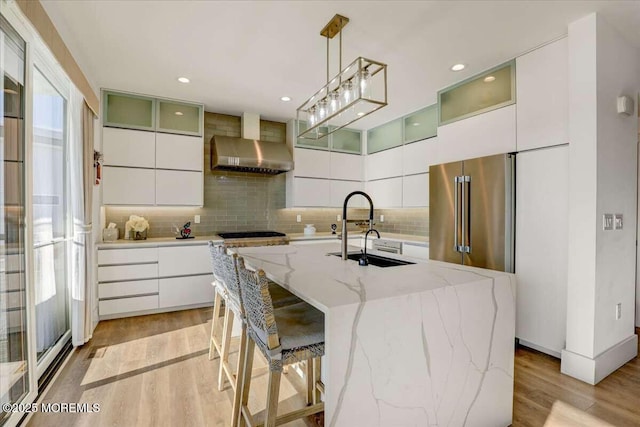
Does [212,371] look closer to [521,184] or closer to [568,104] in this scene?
[521,184]

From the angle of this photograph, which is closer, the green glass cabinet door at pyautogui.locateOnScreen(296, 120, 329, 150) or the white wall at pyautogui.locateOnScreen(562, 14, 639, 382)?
the white wall at pyautogui.locateOnScreen(562, 14, 639, 382)

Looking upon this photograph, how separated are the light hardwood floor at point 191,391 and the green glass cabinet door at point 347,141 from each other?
11.3 feet

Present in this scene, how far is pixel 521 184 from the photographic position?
2701mm

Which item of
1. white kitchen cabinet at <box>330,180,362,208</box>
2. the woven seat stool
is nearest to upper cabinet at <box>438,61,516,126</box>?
white kitchen cabinet at <box>330,180,362,208</box>

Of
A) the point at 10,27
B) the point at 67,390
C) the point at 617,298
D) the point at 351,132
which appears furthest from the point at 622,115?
the point at 67,390

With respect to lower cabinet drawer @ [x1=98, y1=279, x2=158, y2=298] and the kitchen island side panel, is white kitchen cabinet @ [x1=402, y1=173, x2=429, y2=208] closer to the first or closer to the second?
the kitchen island side panel

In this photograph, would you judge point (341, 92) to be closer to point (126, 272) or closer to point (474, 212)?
point (474, 212)

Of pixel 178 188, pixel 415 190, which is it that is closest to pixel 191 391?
pixel 178 188

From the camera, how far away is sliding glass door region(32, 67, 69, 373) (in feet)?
7.06

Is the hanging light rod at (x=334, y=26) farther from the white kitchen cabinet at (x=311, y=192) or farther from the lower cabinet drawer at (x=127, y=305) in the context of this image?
the lower cabinet drawer at (x=127, y=305)

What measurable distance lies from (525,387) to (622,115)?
2261 millimetres

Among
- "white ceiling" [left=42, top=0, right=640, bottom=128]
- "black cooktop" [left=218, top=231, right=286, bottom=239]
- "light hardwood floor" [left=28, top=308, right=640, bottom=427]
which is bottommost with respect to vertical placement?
"light hardwood floor" [left=28, top=308, right=640, bottom=427]

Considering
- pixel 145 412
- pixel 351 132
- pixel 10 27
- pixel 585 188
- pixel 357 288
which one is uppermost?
pixel 351 132

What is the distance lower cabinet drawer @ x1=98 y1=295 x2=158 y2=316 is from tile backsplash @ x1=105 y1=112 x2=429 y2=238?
0.90m
